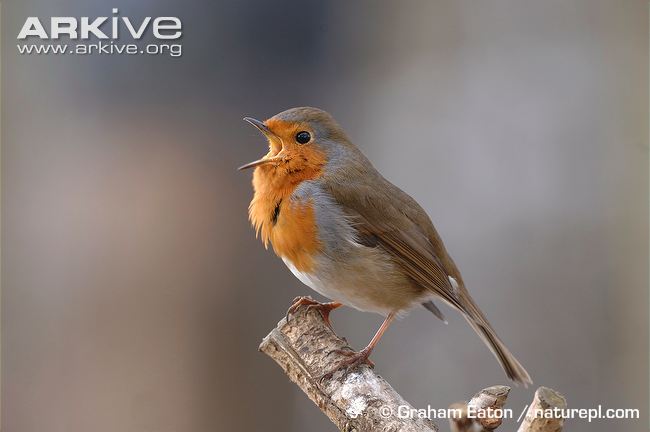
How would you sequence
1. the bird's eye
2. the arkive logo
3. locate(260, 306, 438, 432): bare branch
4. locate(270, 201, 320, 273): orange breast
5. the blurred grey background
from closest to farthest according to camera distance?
locate(260, 306, 438, 432): bare branch, locate(270, 201, 320, 273): orange breast, the bird's eye, the arkive logo, the blurred grey background

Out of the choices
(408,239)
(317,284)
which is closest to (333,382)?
(317,284)

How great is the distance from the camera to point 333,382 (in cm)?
200

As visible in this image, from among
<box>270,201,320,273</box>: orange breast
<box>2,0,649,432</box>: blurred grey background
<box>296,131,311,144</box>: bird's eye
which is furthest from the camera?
<box>2,0,649,432</box>: blurred grey background

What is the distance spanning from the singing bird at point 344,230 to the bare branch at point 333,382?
140 millimetres

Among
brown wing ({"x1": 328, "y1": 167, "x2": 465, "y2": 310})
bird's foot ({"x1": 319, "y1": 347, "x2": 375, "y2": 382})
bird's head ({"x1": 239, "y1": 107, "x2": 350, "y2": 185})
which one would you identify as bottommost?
bird's foot ({"x1": 319, "y1": 347, "x2": 375, "y2": 382})

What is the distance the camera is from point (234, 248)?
122 inches

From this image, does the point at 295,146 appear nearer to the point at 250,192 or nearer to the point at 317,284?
the point at 317,284

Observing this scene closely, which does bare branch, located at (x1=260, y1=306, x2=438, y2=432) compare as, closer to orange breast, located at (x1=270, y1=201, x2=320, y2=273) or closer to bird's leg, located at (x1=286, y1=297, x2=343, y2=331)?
bird's leg, located at (x1=286, y1=297, x2=343, y2=331)

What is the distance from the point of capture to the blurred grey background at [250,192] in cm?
275

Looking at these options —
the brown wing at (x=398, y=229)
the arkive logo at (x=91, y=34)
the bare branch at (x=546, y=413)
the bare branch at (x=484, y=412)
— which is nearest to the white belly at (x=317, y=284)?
the brown wing at (x=398, y=229)

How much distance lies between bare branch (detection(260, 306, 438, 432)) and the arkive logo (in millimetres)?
1132

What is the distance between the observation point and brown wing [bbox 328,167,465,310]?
2299 millimetres

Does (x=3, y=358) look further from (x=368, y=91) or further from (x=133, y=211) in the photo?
(x=368, y=91)

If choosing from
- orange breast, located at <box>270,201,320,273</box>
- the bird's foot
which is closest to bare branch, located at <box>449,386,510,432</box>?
the bird's foot
